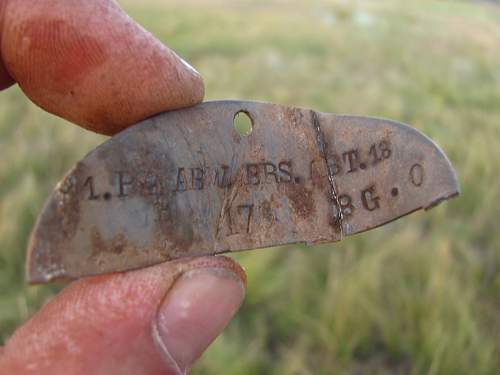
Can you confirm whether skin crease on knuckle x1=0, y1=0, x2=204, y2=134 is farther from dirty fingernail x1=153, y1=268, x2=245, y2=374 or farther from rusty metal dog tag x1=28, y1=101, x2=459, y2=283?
dirty fingernail x1=153, y1=268, x2=245, y2=374

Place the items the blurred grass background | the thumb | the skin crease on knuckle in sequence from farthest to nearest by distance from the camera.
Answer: the blurred grass background → the skin crease on knuckle → the thumb

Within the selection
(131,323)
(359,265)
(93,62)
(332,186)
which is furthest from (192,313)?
(359,265)

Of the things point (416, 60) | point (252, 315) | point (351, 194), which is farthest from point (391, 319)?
point (416, 60)

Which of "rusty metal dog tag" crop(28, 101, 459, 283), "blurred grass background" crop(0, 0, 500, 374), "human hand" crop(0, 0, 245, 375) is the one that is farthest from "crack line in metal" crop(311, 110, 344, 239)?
"blurred grass background" crop(0, 0, 500, 374)

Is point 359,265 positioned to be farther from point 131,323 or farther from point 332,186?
point 131,323

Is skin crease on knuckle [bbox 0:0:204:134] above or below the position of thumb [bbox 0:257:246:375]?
above

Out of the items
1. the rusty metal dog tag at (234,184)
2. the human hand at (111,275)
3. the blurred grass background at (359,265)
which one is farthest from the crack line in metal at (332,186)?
the blurred grass background at (359,265)

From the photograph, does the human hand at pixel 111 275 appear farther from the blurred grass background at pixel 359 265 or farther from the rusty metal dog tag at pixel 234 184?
the blurred grass background at pixel 359 265
